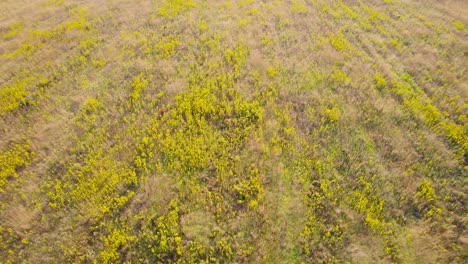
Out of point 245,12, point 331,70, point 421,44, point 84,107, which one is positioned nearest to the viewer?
point 84,107

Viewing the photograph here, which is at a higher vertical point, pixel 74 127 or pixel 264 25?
pixel 264 25

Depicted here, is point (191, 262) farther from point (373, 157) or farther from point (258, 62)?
point (258, 62)

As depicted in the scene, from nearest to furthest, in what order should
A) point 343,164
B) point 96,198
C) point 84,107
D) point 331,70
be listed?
1. point 96,198
2. point 343,164
3. point 84,107
4. point 331,70

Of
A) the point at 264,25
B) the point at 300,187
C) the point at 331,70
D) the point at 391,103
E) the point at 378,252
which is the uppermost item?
the point at 264,25

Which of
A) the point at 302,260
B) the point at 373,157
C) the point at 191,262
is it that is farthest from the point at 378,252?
the point at 191,262

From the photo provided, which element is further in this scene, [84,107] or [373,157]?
[84,107]

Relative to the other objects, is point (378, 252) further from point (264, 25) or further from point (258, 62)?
point (264, 25)

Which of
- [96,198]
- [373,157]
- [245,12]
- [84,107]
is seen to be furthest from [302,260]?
[245,12]
